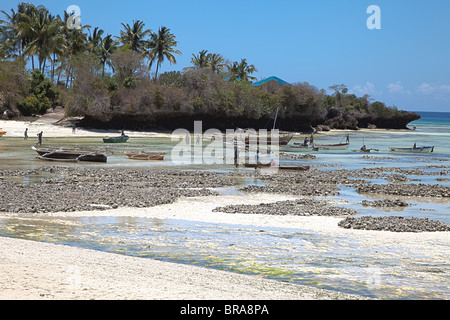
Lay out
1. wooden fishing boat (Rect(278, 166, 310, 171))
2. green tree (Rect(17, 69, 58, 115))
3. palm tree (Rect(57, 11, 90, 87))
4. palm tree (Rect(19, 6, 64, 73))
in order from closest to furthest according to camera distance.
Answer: wooden fishing boat (Rect(278, 166, 310, 171))
green tree (Rect(17, 69, 58, 115))
palm tree (Rect(19, 6, 64, 73))
palm tree (Rect(57, 11, 90, 87))

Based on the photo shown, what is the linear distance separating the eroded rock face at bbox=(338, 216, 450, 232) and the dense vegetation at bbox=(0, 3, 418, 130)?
61169 mm

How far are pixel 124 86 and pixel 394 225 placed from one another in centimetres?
7003

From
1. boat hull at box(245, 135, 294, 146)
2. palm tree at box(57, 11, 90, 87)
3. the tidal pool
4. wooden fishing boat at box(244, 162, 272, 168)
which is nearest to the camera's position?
the tidal pool

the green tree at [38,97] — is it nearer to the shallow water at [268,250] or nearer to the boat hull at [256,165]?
the boat hull at [256,165]

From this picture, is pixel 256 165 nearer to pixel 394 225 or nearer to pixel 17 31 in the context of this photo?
pixel 394 225

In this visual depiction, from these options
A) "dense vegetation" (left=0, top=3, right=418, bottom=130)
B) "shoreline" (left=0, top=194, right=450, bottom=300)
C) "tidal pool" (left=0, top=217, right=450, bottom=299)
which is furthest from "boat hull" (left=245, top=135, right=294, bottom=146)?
"shoreline" (left=0, top=194, right=450, bottom=300)

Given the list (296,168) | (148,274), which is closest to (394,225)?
(148,274)

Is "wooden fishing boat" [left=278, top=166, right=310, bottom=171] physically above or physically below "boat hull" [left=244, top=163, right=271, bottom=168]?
below

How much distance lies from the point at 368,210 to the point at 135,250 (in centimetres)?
1170

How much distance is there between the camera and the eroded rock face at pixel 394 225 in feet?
58.7

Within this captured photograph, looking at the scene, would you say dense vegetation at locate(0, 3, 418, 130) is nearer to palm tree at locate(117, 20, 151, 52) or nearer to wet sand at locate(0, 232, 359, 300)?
palm tree at locate(117, 20, 151, 52)

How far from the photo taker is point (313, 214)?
20578 mm

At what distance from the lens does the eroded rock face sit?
1791cm

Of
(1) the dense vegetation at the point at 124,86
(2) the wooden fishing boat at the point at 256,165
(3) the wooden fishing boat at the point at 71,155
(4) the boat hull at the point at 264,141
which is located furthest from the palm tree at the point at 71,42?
(2) the wooden fishing boat at the point at 256,165
